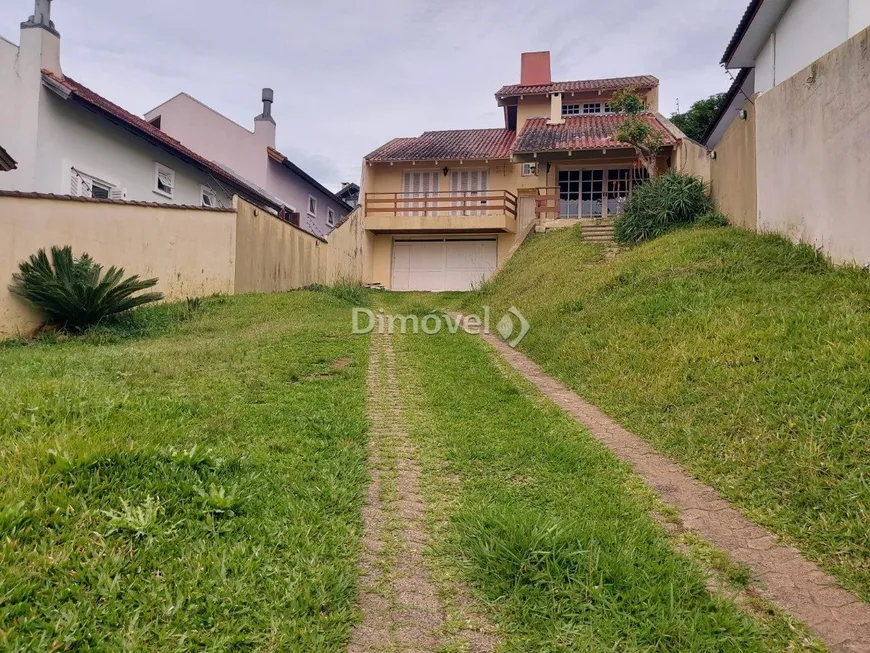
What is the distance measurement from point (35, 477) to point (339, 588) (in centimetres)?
164

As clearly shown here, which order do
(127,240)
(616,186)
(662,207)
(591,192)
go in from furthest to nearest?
(591,192) → (616,186) → (662,207) → (127,240)

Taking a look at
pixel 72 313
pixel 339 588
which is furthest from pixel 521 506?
pixel 72 313

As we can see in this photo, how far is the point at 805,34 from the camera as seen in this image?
10.3m

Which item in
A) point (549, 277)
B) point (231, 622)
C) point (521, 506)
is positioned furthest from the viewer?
point (549, 277)

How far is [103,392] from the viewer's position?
14.1ft

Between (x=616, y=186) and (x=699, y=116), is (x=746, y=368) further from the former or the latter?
(x=699, y=116)

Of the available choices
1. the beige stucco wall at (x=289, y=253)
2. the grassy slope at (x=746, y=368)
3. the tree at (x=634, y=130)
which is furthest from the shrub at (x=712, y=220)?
the beige stucco wall at (x=289, y=253)

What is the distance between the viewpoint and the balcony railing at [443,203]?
63.5 feet

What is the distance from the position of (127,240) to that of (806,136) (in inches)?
462

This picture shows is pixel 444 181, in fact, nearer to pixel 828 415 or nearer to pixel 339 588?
pixel 828 415

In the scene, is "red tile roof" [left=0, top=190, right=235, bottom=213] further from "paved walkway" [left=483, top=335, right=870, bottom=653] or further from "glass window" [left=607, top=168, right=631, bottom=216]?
"glass window" [left=607, top=168, right=631, bottom=216]

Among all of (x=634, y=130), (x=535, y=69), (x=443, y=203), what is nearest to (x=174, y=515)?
(x=634, y=130)

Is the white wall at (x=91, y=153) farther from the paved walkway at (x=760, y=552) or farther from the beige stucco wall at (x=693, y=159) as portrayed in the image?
the beige stucco wall at (x=693, y=159)

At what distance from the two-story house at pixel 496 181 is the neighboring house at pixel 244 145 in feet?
8.72
